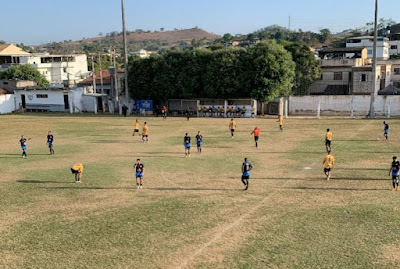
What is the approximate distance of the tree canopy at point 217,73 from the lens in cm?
4519

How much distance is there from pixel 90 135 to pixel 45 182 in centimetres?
1557

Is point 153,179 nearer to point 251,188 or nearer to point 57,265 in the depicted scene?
point 251,188

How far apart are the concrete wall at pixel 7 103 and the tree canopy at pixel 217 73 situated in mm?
19275

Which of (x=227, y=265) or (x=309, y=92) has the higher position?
(x=309, y=92)

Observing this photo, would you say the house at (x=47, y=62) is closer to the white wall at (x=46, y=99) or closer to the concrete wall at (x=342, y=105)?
the white wall at (x=46, y=99)

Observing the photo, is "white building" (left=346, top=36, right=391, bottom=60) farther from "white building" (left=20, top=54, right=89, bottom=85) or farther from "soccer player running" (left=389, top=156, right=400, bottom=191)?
"soccer player running" (left=389, top=156, right=400, bottom=191)

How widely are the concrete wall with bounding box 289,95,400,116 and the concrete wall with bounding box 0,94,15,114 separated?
131ft

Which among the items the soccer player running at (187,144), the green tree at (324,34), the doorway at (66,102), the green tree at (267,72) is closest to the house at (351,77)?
the green tree at (267,72)

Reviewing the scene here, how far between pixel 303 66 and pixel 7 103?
4308cm

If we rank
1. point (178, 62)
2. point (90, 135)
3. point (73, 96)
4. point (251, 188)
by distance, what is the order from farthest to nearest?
Answer: point (73, 96)
point (178, 62)
point (90, 135)
point (251, 188)

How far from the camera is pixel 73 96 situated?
55.3 m

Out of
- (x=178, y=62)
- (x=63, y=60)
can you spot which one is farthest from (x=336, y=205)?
(x=63, y=60)

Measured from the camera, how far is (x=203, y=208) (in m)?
16.4

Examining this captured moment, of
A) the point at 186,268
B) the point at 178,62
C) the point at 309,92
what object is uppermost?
the point at 178,62
